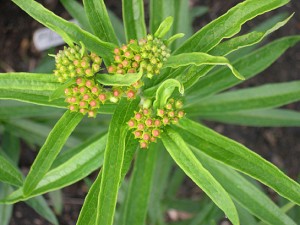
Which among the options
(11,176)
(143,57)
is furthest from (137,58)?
(11,176)

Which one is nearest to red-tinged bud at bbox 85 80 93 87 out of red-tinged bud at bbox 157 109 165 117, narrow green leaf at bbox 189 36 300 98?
red-tinged bud at bbox 157 109 165 117

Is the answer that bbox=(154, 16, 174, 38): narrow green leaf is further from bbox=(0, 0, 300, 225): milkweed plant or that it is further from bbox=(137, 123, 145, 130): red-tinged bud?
bbox=(137, 123, 145, 130): red-tinged bud

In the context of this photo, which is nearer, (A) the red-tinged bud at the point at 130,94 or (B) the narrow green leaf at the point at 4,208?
(A) the red-tinged bud at the point at 130,94

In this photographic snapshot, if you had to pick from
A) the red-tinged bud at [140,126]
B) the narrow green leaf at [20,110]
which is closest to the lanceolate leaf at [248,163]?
the red-tinged bud at [140,126]

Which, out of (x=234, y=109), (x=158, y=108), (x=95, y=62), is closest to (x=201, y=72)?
(x=158, y=108)

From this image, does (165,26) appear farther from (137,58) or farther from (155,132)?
(155,132)

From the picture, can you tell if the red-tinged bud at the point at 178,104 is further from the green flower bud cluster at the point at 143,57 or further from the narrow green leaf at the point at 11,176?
the narrow green leaf at the point at 11,176
